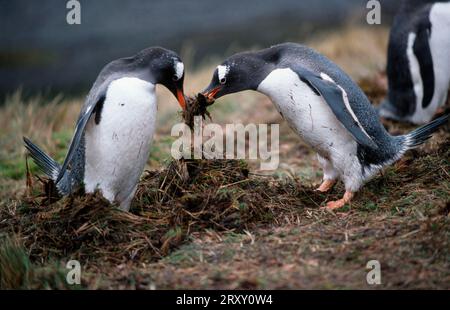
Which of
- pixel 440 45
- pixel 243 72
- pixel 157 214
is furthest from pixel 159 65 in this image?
pixel 440 45

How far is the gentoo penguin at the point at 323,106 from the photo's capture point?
5.42m

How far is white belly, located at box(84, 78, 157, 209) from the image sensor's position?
5.09 metres

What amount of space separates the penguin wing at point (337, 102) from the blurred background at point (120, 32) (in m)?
9.79

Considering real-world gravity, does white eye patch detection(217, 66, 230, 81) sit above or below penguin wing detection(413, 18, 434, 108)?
below

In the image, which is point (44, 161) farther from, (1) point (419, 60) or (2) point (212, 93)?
(1) point (419, 60)

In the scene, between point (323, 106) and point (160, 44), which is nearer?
point (323, 106)

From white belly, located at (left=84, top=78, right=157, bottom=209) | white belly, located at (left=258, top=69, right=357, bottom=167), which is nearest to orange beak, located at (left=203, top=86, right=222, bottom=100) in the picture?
white belly, located at (left=258, top=69, right=357, bottom=167)

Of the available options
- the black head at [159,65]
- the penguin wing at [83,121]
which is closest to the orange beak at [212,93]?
the black head at [159,65]

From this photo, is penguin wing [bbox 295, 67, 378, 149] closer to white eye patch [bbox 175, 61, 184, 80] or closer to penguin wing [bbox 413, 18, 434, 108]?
white eye patch [bbox 175, 61, 184, 80]

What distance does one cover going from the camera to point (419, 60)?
332 inches

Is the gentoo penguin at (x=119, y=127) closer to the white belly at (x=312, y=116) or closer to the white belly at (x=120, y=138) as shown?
the white belly at (x=120, y=138)

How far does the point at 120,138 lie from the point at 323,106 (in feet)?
5.41

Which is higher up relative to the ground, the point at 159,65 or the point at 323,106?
the point at 159,65
